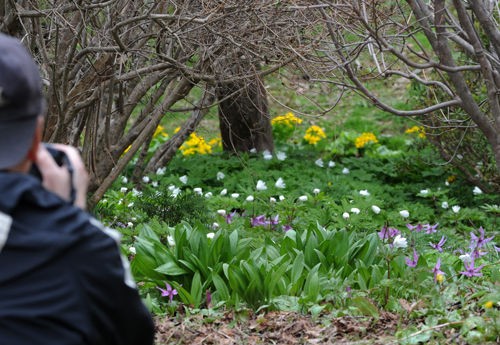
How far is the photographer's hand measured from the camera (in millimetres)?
1751

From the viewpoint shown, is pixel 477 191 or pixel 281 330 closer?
pixel 281 330

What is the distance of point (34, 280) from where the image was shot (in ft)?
5.38

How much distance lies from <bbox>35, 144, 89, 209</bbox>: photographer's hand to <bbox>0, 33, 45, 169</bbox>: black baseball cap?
0.32 ft

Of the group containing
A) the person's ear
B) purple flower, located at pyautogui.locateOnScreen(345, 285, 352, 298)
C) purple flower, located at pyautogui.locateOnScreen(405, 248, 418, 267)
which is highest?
the person's ear

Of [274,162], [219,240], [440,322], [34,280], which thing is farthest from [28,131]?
[274,162]

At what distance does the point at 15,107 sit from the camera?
1.64 m

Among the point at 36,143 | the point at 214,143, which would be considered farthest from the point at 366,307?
the point at 214,143

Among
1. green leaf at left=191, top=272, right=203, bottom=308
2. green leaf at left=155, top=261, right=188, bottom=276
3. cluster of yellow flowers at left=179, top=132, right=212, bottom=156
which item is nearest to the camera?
green leaf at left=191, top=272, right=203, bottom=308

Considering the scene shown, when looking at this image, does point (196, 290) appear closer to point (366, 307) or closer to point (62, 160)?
point (366, 307)

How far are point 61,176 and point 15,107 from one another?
0.63 ft

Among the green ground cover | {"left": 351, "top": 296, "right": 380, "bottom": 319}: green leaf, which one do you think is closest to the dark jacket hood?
the green ground cover

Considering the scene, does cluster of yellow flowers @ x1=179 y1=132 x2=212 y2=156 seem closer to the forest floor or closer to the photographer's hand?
the forest floor

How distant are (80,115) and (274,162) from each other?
3.33 metres

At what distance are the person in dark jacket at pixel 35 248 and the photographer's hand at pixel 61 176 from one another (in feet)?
0.24
